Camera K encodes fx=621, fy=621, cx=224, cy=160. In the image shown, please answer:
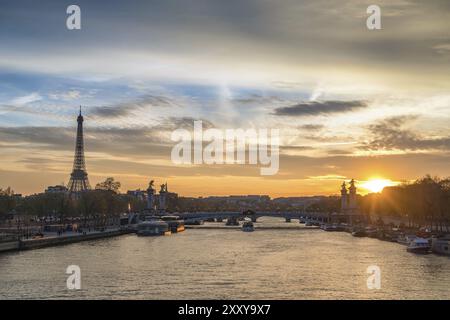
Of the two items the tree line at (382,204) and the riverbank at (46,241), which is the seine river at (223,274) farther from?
the tree line at (382,204)

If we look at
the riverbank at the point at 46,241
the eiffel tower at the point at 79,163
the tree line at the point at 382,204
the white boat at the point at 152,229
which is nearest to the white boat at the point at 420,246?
the tree line at the point at 382,204

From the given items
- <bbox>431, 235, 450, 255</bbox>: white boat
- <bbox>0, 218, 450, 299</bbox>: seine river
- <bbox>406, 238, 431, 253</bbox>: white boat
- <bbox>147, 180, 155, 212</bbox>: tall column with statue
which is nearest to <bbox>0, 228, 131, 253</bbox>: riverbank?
<bbox>0, 218, 450, 299</bbox>: seine river

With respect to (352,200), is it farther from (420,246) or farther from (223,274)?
(223,274)

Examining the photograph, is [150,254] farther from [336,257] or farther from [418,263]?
[418,263]

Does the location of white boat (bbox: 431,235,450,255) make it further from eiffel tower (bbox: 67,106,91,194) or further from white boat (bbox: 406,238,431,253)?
eiffel tower (bbox: 67,106,91,194)

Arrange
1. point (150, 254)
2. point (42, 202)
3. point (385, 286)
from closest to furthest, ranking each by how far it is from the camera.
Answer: point (385, 286) → point (150, 254) → point (42, 202)

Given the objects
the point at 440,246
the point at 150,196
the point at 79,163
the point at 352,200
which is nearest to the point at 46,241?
the point at 440,246
